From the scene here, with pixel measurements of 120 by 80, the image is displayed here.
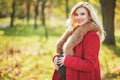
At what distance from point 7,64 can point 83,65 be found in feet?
23.1

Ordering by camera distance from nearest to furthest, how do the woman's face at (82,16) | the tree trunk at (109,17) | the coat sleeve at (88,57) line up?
the coat sleeve at (88,57)
the woman's face at (82,16)
the tree trunk at (109,17)

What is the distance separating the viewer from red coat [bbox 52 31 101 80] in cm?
445

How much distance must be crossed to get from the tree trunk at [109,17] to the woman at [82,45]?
12.6 m

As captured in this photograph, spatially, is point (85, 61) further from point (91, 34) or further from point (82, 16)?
point (82, 16)

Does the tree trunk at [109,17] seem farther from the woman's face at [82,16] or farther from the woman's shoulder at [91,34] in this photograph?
the woman's shoulder at [91,34]

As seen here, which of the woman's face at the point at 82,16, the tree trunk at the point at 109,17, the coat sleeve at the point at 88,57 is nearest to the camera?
the coat sleeve at the point at 88,57

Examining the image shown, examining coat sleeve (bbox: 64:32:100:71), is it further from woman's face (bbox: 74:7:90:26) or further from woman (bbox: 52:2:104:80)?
woman's face (bbox: 74:7:90:26)

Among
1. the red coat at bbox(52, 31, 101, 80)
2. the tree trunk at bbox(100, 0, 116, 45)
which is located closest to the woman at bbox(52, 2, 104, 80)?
the red coat at bbox(52, 31, 101, 80)

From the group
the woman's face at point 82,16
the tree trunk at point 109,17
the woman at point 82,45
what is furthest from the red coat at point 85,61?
the tree trunk at point 109,17

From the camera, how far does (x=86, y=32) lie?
4574mm

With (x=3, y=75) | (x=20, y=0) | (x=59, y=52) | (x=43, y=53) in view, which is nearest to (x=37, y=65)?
(x=3, y=75)

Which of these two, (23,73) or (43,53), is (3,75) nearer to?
(23,73)

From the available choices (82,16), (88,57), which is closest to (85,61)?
(88,57)

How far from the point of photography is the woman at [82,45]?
4473mm
